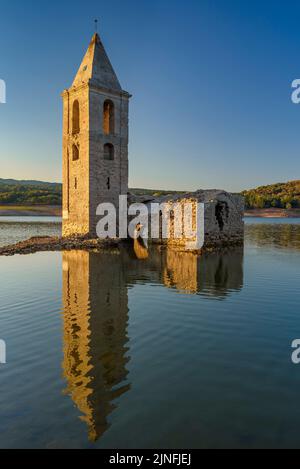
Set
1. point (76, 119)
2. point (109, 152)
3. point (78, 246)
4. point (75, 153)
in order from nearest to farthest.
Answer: point (78, 246) → point (109, 152) → point (75, 153) → point (76, 119)

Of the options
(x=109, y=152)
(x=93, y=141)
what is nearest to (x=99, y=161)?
(x=93, y=141)

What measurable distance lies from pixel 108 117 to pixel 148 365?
79.1ft

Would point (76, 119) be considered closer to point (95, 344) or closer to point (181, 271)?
point (181, 271)

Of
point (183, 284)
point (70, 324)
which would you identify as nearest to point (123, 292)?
point (183, 284)

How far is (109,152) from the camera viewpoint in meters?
26.0

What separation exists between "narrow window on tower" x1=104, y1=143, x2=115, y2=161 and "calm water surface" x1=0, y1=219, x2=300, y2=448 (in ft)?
52.6

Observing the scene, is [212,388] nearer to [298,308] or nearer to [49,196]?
[298,308]

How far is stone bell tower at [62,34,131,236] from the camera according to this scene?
2431 cm

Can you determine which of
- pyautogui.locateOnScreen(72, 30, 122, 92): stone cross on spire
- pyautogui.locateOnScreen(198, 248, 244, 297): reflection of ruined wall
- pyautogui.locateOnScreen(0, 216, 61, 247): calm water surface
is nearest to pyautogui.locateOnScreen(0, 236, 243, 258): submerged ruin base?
pyautogui.locateOnScreen(198, 248, 244, 297): reflection of ruined wall

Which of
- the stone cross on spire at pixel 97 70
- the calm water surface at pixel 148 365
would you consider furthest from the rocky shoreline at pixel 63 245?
the stone cross on spire at pixel 97 70

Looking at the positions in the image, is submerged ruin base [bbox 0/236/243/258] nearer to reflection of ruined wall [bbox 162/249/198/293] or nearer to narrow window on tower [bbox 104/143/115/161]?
reflection of ruined wall [bbox 162/249/198/293]

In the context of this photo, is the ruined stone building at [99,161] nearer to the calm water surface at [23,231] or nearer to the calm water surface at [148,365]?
the calm water surface at [23,231]
